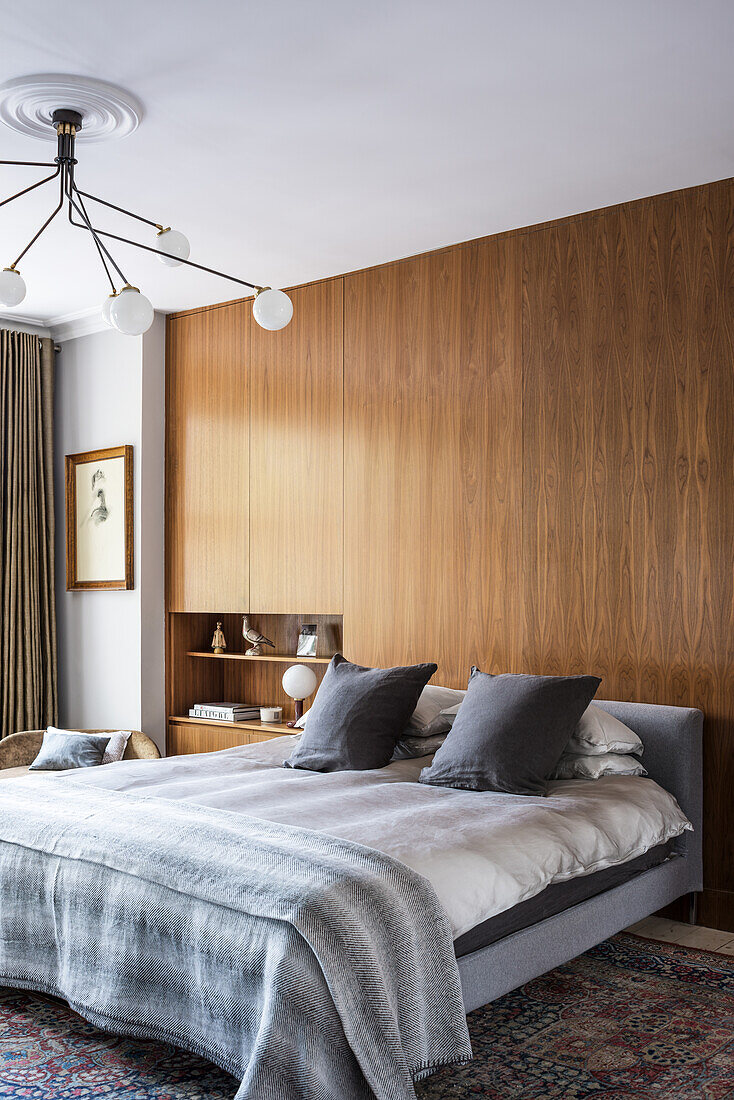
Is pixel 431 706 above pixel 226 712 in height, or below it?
above

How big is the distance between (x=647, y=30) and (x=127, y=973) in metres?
2.71

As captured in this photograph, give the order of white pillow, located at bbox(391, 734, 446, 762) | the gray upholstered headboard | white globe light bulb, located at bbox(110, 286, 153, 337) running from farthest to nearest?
white pillow, located at bbox(391, 734, 446, 762) → the gray upholstered headboard → white globe light bulb, located at bbox(110, 286, 153, 337)

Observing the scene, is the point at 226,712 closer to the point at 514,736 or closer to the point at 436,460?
the point at 436,460

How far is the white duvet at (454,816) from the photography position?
2.48 m

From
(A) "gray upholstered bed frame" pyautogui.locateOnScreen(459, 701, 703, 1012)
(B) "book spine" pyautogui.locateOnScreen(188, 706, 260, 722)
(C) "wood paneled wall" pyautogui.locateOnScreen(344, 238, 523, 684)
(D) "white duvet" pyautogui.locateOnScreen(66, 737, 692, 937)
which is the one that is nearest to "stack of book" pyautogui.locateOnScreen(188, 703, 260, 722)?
(B) "book spine" pyautogui.locateOnScreen(188, 706, 260, 722)

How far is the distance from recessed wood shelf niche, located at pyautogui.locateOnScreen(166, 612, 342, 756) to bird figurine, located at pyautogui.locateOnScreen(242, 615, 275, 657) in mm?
34

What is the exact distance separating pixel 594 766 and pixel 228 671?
2704 mm

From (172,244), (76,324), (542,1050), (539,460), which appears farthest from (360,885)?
(76,324)

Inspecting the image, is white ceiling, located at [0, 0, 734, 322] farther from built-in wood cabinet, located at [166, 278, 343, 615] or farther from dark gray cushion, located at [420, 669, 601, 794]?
dark gray cushion, located at [420, 669, 601, 794]

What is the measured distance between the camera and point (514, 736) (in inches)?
129

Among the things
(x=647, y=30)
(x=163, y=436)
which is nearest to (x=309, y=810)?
(x=647, y=30)

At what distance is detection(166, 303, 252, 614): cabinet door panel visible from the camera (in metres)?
5.11

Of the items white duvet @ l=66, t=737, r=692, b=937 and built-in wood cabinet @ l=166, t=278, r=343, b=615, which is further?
built-in wood cabinet @ l=166, t=278, r=343, b=615

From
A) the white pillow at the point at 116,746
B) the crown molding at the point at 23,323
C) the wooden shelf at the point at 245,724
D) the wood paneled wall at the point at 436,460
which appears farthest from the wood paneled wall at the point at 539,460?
the crown molding at the point at 23,323
